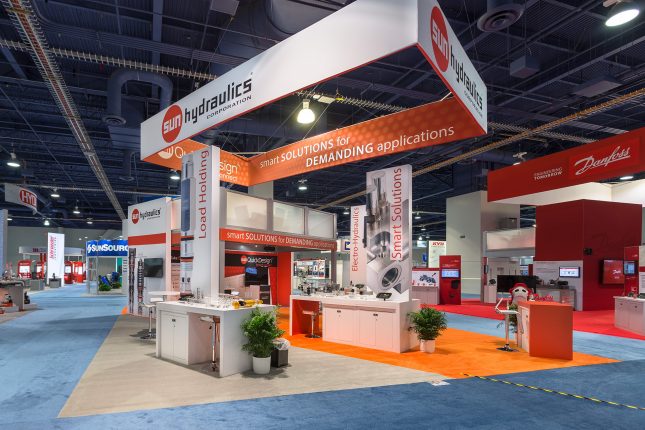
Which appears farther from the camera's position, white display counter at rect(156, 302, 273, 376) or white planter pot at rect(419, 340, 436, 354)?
white planter pot at rect(419, 340, 436, 354)

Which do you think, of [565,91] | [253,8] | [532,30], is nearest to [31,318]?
[253,8]

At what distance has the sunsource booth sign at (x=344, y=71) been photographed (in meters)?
2.78

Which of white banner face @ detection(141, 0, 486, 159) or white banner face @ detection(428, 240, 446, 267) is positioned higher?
white banner face @ detection(141, 0, 486, 159)

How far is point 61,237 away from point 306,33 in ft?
91.4

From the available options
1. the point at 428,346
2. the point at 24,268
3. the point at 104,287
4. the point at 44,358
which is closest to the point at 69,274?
the point at 24,268

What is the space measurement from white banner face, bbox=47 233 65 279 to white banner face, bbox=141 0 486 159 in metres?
25.6

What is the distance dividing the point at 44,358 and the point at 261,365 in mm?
3630

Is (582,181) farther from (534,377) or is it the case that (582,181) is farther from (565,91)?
(534,377)

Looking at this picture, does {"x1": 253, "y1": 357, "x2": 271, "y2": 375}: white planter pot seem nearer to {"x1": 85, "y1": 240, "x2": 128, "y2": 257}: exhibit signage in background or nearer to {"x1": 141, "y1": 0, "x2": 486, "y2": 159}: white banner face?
{"x1": 141, "y1": 0, "x2": 486, "y2": 159}: white banner face

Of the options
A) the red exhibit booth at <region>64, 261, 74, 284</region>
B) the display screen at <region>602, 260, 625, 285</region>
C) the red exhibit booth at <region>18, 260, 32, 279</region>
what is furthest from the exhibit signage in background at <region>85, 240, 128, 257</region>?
the display screen at <region>602, 260, 625, 285</region>

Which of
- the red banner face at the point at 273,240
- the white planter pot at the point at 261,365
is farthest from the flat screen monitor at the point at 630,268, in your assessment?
the white planter pot at the point at 261,365

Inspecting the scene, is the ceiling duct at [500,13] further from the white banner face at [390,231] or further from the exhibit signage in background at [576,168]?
the exhibit signage in background at [576,168]

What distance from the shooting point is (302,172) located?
22.2ft

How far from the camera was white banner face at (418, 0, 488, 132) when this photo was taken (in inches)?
107
